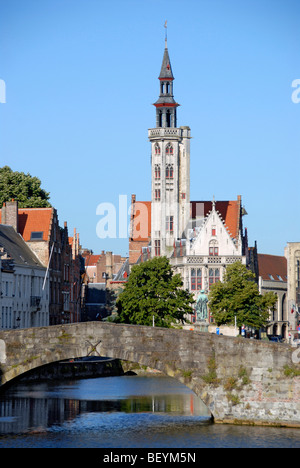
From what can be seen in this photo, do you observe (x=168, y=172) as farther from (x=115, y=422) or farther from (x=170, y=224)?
(x=115, y=422)

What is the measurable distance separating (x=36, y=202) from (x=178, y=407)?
169ft

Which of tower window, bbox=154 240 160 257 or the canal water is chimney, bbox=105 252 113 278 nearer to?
tower window, bbox=154 240 160 257

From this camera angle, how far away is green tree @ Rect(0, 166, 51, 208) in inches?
4668

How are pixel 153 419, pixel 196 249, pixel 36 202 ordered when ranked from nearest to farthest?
pixel 153 419, pixel 36 202, pixel 196 249

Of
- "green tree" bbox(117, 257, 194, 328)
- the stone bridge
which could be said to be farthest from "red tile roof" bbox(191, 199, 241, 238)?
the stone bridge

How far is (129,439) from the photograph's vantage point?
2189 inches

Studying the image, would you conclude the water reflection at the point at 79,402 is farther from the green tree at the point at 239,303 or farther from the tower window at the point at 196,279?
the tower window at the point at 196,279

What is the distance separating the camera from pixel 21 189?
119m

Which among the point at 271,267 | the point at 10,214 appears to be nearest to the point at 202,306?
the point at 10,214

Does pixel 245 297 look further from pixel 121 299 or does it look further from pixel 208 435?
pixel 208 435

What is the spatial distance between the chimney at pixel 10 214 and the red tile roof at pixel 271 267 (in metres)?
73.2

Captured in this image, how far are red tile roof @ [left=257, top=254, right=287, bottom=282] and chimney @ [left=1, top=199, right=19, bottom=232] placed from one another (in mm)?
73221
